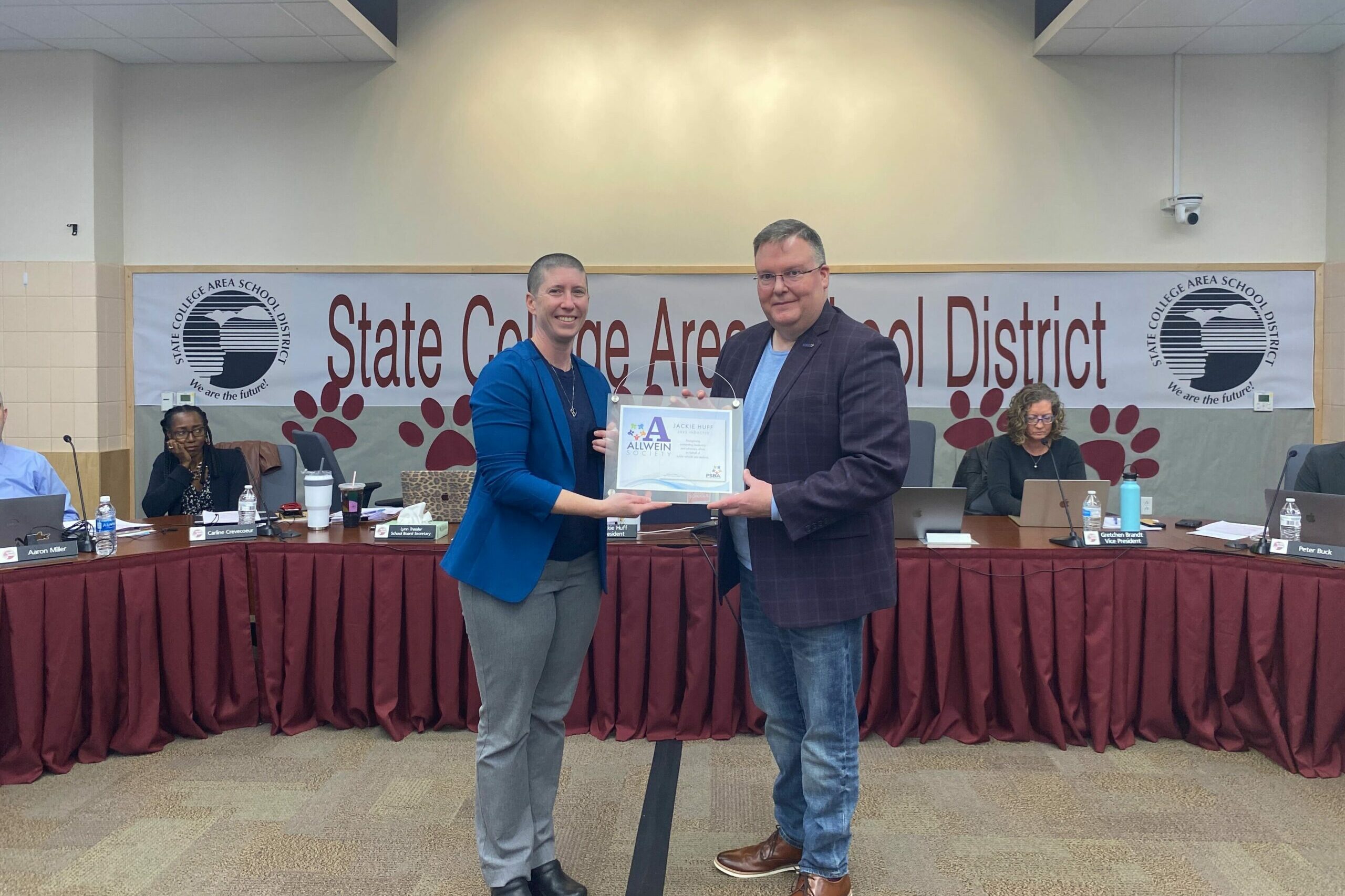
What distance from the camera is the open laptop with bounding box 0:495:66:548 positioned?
299 cm

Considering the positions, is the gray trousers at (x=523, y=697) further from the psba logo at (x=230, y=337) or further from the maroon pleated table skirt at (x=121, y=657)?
the psba logo at (x=230, y=337)

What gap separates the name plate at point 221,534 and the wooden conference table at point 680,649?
0.05m

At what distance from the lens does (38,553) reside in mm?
2961

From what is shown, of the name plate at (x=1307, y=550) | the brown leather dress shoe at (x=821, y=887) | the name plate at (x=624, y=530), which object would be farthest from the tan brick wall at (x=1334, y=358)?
the brown leather dress shoe at (x=821, y=887)

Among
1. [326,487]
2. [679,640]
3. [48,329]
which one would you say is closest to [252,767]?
[326,487]

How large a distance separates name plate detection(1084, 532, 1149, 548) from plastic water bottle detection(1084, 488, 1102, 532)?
0.06 metres

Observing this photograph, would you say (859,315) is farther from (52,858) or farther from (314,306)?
(52,858)

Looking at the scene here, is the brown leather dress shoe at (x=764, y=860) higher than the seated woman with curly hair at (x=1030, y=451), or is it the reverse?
the seated woman with curly hair at (x=1030, y=451)

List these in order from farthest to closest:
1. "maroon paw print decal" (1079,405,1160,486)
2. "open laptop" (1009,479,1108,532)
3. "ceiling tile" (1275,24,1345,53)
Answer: "maroon paw print decal" (1079,405,1160,486), "ceiling tile" (1275,24,1345,53), "open laptop" (1009,479,1108,532)

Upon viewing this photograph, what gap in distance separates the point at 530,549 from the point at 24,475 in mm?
2672

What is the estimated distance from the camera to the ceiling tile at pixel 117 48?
5082 mm

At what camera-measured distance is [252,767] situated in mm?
3010

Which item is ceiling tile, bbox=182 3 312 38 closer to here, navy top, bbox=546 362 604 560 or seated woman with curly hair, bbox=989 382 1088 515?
navy top, bbox=546 362 604 560

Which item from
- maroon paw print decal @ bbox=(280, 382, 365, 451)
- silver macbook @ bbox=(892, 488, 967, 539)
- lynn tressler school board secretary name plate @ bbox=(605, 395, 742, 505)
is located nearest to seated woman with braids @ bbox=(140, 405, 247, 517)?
maroon paw print decal @ bbox=(280, 382, 365, 451)
